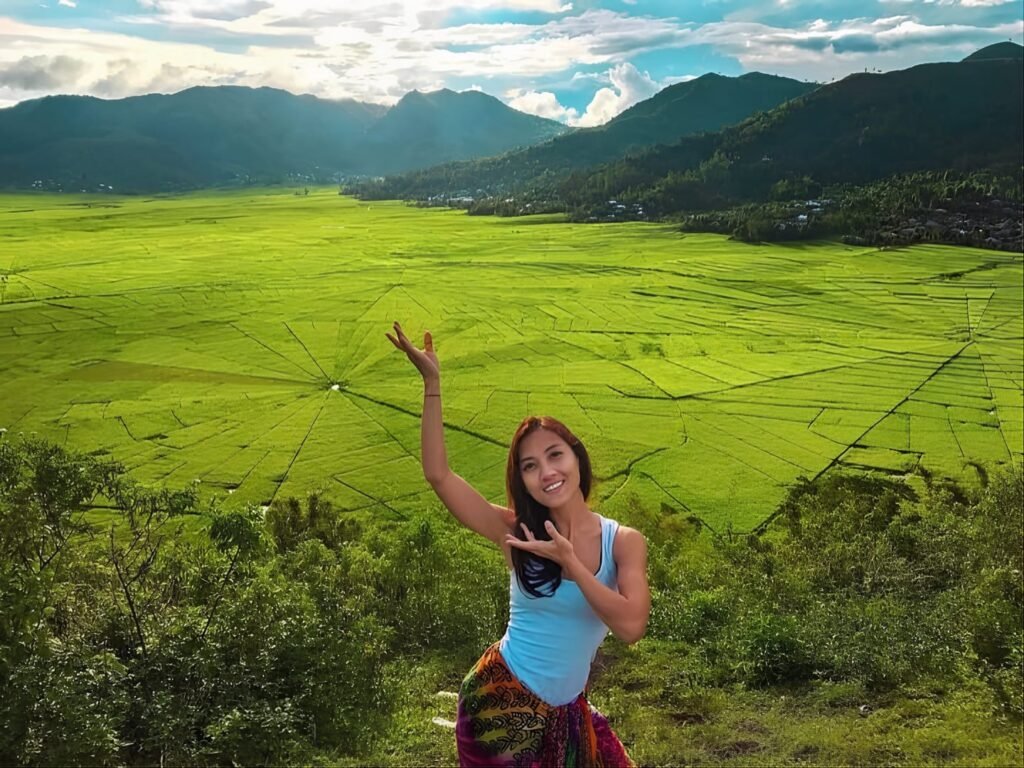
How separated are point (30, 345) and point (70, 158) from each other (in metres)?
38.3

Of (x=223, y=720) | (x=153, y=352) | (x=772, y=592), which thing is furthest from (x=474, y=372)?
(x=223, y=720)

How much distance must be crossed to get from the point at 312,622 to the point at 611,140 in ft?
487

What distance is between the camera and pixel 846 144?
9594 centimetres

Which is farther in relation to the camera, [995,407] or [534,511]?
[995,407]

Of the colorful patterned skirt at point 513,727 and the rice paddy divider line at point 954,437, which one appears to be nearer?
the colorful patterned skirt at point 513,727

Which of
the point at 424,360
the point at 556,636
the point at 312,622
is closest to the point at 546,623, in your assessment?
the point at 556,636

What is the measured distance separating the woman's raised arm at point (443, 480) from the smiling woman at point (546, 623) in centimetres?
1

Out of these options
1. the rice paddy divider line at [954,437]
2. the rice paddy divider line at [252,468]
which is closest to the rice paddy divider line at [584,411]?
the rice paddy divider line at [252,468]

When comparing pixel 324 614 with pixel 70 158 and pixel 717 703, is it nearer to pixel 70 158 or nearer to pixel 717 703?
pixel 717 703

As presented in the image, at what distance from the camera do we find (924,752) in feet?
20.1

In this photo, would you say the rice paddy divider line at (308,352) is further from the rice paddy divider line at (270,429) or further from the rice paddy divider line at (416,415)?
the rice paddy divider line at (270,429)

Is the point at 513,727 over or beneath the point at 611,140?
beneath

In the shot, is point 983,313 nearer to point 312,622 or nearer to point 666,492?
point 666,492

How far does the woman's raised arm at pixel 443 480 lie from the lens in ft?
8.30
